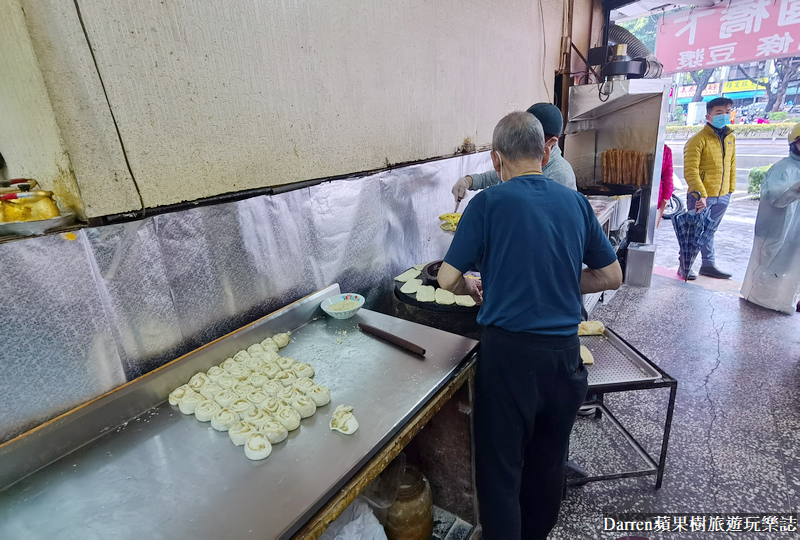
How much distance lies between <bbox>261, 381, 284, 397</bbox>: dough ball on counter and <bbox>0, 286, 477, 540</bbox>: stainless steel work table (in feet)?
0.52

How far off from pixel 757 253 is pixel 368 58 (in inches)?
194

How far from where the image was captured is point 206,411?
1.44 metres

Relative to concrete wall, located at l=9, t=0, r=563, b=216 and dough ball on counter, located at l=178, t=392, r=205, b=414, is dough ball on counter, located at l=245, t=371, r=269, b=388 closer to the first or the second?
dough ball on counter, located at l=178, t=392, r=205, b=414

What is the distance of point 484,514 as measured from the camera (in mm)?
1938

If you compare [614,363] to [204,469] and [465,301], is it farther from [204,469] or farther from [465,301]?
[204,469]

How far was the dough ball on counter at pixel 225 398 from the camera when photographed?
59.0 inches

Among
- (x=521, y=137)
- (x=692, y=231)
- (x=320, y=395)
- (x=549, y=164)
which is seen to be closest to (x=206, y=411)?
(x=320, y=395)

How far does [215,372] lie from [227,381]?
103 millimetres

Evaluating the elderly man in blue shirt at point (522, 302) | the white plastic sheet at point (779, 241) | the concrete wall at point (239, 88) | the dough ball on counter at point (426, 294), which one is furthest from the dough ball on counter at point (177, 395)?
the white plastic sheet at point (779, 241)

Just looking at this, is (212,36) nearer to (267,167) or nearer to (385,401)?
(267,167)

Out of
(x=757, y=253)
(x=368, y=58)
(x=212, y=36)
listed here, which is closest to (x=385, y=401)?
(x=212, y=36)

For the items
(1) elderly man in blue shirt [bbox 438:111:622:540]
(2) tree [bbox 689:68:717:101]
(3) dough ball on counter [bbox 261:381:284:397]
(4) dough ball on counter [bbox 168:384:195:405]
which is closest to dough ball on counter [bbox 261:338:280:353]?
(3) dough ball on counter [bbox 261:381:284:397]

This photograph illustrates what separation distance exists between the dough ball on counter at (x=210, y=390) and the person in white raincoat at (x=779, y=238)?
5.54 metres

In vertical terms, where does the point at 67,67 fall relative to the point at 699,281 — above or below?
above
